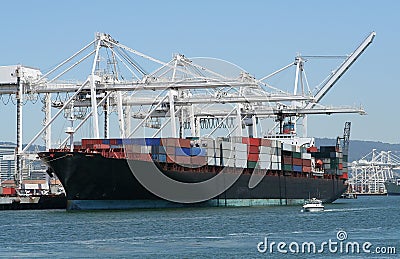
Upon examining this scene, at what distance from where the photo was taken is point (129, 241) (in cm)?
3856

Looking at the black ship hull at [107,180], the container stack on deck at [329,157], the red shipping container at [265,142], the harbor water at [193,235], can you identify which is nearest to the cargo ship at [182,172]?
the black ship hull at [107,180]

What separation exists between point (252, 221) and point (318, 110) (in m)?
32.8

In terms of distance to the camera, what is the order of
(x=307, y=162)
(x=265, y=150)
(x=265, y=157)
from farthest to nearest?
(x=307, y=162) → (x=265, y=150) → (x=265, y=157)

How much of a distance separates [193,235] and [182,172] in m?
21.2

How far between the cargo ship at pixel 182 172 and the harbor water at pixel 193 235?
3.01 metres

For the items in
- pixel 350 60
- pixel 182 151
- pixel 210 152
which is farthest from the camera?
pixel 350 60

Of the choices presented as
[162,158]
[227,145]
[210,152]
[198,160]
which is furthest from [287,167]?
[162,158]

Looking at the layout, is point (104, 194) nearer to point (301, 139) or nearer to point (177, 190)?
point (177, 190)

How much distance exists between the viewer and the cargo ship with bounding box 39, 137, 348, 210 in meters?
58.0

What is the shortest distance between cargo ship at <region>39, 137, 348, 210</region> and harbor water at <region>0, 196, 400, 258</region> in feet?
9.86

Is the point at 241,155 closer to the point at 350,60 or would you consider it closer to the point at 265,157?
the point at 265,157

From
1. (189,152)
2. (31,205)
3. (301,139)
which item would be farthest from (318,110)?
(31,205)

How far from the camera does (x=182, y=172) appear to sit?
62125 mm

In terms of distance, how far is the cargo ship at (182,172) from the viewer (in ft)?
190
